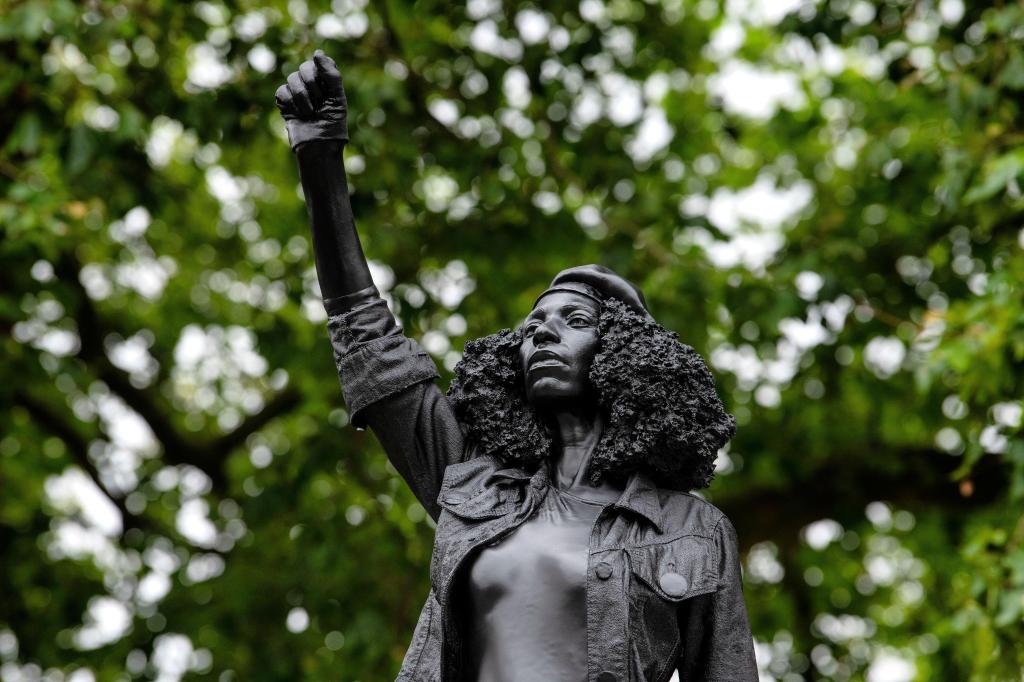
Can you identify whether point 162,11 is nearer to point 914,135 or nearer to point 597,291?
point 914,135

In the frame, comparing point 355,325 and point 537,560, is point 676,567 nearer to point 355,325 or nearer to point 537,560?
point 537,560

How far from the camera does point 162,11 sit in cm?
966

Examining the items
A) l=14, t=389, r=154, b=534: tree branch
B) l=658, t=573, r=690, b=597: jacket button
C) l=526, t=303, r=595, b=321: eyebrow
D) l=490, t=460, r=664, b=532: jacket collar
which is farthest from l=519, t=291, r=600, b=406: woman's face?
l=14, t=389, r=154, b=534: tree branch

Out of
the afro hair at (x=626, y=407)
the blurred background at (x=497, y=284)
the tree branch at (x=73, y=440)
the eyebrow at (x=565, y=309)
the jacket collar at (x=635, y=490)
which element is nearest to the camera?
the jacket collar at (x=635, y=490)

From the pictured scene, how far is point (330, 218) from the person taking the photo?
4406 mm

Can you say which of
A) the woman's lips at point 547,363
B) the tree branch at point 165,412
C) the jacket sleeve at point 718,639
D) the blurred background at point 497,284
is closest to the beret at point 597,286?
the woman's lips at point 547,363

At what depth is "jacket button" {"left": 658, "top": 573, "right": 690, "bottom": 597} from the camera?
402 centimetres

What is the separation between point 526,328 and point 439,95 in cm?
604

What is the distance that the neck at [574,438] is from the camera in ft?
14.6

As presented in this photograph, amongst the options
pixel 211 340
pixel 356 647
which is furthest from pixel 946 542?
pixel 211 340

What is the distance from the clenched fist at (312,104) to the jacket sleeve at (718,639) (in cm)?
163

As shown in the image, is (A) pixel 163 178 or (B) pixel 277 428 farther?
(B) pixel 277 428

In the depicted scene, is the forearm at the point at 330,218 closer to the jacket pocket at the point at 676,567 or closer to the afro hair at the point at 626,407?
the afro hair at the point at 626,407

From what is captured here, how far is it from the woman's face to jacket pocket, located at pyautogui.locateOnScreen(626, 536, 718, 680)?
22.0 inches
